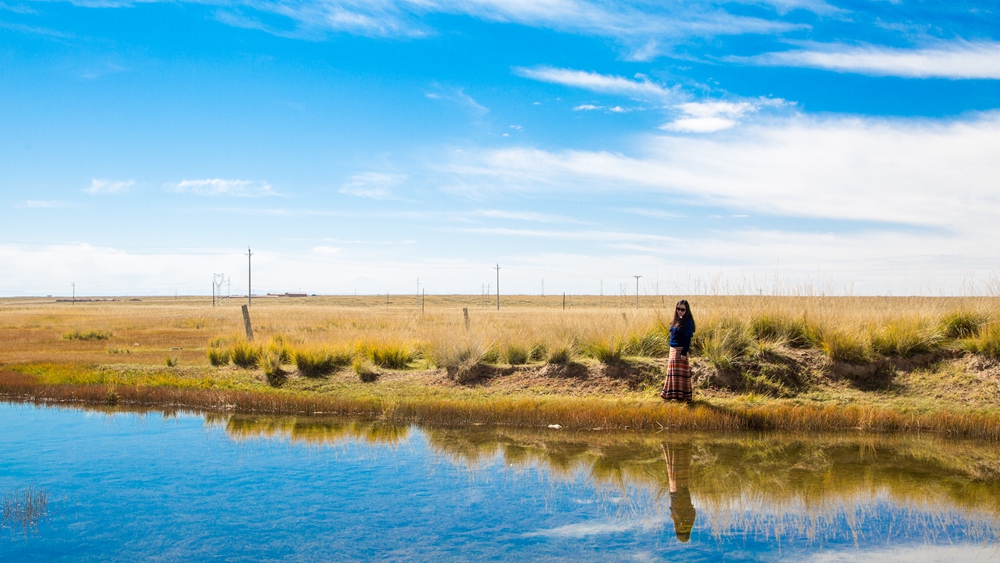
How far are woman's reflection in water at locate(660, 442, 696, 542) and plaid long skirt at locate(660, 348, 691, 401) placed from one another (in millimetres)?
1976

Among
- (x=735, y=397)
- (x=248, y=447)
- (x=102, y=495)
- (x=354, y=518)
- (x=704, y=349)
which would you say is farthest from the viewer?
(x=704, y=349)

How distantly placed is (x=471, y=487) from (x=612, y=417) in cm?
529

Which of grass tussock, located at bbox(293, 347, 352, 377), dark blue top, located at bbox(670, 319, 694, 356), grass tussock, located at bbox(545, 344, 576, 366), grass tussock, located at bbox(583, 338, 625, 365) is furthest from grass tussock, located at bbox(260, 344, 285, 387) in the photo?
dark blue top, located at bbox(670, 319, 694, 356)

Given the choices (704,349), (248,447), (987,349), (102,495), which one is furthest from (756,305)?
(102,495)

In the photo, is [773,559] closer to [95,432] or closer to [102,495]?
[102,495]

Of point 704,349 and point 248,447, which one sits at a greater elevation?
point 704,349

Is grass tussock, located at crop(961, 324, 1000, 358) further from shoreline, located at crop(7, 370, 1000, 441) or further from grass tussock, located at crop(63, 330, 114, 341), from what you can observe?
grass tussock, located at crop(63, 330, 114, 341)

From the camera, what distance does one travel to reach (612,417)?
588 inches

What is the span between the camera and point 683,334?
48.2 feet

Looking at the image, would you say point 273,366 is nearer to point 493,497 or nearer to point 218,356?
point 218,356

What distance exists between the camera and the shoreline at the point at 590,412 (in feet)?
47.1

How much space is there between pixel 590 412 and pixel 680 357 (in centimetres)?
235

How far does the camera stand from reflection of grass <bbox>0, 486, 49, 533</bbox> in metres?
8.86

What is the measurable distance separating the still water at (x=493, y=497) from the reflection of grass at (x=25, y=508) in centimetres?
3
